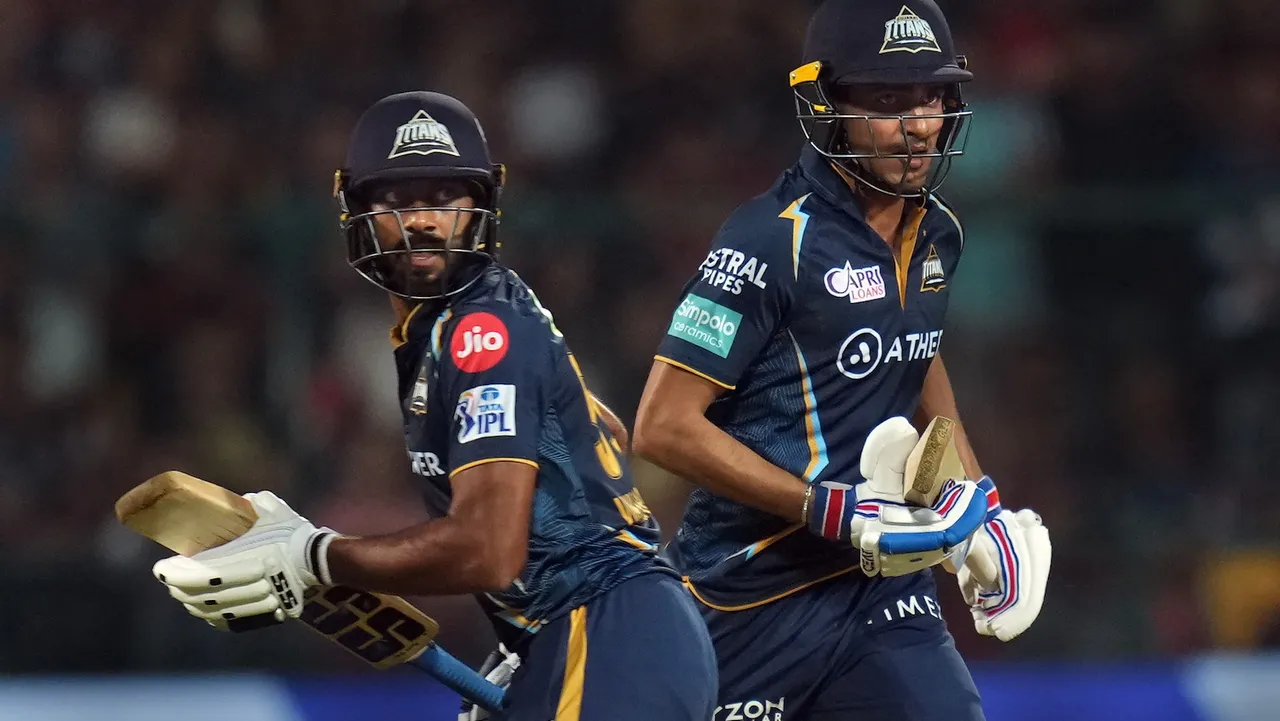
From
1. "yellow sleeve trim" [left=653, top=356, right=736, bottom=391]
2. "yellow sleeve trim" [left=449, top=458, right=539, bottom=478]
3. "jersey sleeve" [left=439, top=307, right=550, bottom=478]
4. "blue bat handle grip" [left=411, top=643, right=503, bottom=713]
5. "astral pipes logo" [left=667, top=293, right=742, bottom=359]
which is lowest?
"blue bat handle grip" [left=411, top=643, right=503, bottom=713]

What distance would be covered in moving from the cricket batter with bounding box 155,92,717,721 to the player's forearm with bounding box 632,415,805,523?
31 cm

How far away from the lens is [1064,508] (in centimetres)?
763

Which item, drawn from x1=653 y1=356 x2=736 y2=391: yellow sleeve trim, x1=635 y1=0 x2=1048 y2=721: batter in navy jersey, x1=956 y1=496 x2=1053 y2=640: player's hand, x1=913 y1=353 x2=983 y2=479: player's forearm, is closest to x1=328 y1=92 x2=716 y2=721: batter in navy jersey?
x1=653 y1=356 x2=736 y2=391: yellow sleeve trim

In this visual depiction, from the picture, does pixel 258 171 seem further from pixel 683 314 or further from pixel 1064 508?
pixel 683 314

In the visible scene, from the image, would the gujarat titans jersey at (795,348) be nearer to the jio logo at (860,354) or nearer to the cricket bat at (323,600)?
the jio logo at (860,354)

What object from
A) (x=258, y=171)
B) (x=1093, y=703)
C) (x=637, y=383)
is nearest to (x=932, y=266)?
(x=1093, y=703)

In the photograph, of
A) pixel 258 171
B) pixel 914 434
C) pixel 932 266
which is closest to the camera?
pixel 914 434

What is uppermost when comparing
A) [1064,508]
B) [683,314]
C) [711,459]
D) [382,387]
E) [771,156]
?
[683,314]

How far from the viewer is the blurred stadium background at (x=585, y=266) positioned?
7.11 metres

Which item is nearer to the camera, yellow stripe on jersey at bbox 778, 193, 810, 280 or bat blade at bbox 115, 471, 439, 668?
bat blade at bbox 115, 471, 439, 668

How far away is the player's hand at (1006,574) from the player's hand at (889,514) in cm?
34

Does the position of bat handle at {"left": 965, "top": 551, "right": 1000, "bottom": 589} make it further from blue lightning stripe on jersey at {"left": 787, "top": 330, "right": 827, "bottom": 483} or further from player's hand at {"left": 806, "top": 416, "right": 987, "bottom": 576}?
blue lightning stripe on jersey at {"left": 787, "top": 330, "right": 827, "bottom": 483}

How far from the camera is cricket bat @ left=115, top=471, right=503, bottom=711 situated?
339 centimetres

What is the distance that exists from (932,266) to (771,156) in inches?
154
